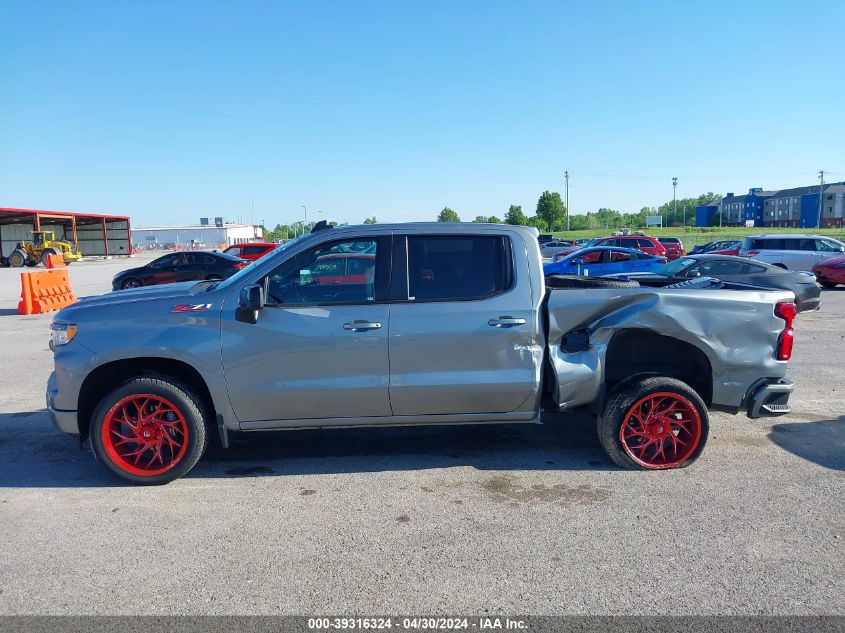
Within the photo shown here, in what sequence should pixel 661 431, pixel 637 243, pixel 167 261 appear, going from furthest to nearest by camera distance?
1. pixel 637 243
2. pixel 167 261
3. pixel 661 431

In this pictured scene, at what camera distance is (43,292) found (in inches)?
664

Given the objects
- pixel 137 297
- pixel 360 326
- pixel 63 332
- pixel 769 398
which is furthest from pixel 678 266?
pixel 63 332

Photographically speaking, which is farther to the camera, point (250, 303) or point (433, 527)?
point (250, 303)

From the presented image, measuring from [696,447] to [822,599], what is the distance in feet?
5.91

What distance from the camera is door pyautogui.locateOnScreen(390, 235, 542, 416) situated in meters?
4.78

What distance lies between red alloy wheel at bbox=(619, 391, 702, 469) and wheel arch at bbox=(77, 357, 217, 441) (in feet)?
10.3

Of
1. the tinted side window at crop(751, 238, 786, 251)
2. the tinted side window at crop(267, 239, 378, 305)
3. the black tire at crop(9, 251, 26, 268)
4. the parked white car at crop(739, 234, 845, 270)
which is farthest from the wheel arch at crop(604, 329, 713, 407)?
the black tire at crop(9, 251, 26, 268)

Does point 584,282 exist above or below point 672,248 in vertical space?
above

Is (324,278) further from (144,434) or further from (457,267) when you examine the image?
(144,434)

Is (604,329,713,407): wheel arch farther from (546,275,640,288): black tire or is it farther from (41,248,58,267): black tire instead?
(41,248,58,267): black tire

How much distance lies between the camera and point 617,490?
4641 millimetres

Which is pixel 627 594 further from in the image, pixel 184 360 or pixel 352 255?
pixel 184 360

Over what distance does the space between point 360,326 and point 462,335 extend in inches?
29.1

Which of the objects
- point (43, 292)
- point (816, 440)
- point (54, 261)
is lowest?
point (816, 440)
